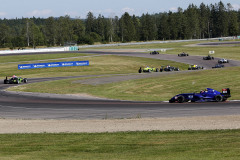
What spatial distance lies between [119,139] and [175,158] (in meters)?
4.39

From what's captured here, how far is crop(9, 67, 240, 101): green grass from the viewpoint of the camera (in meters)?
36.8

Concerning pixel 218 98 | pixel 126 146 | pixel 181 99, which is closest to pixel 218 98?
pixel 218 98

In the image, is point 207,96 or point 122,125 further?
point 207,96

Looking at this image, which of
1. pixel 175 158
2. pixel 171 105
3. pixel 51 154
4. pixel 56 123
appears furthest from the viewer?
pixel 171 105

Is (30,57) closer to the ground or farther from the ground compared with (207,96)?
farther from the ground

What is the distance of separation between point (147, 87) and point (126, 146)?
26.4 m

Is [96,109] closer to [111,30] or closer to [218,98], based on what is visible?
[218,98]

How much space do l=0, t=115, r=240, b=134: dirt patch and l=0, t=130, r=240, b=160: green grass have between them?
4.51ft

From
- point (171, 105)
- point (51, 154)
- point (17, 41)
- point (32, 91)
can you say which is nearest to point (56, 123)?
point (51, 154)

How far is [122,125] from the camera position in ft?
67.8

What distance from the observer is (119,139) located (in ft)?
54.5

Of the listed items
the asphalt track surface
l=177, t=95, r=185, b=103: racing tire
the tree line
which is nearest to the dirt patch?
the asphalt track surface

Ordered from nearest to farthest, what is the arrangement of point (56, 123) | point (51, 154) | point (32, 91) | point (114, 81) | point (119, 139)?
1. point (51, 154)
2. point (119, 139)
3. point (56, 123)
4. point (32, 91)
5. point (114, 81)

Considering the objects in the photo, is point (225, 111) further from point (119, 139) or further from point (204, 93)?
point (119, 139)
